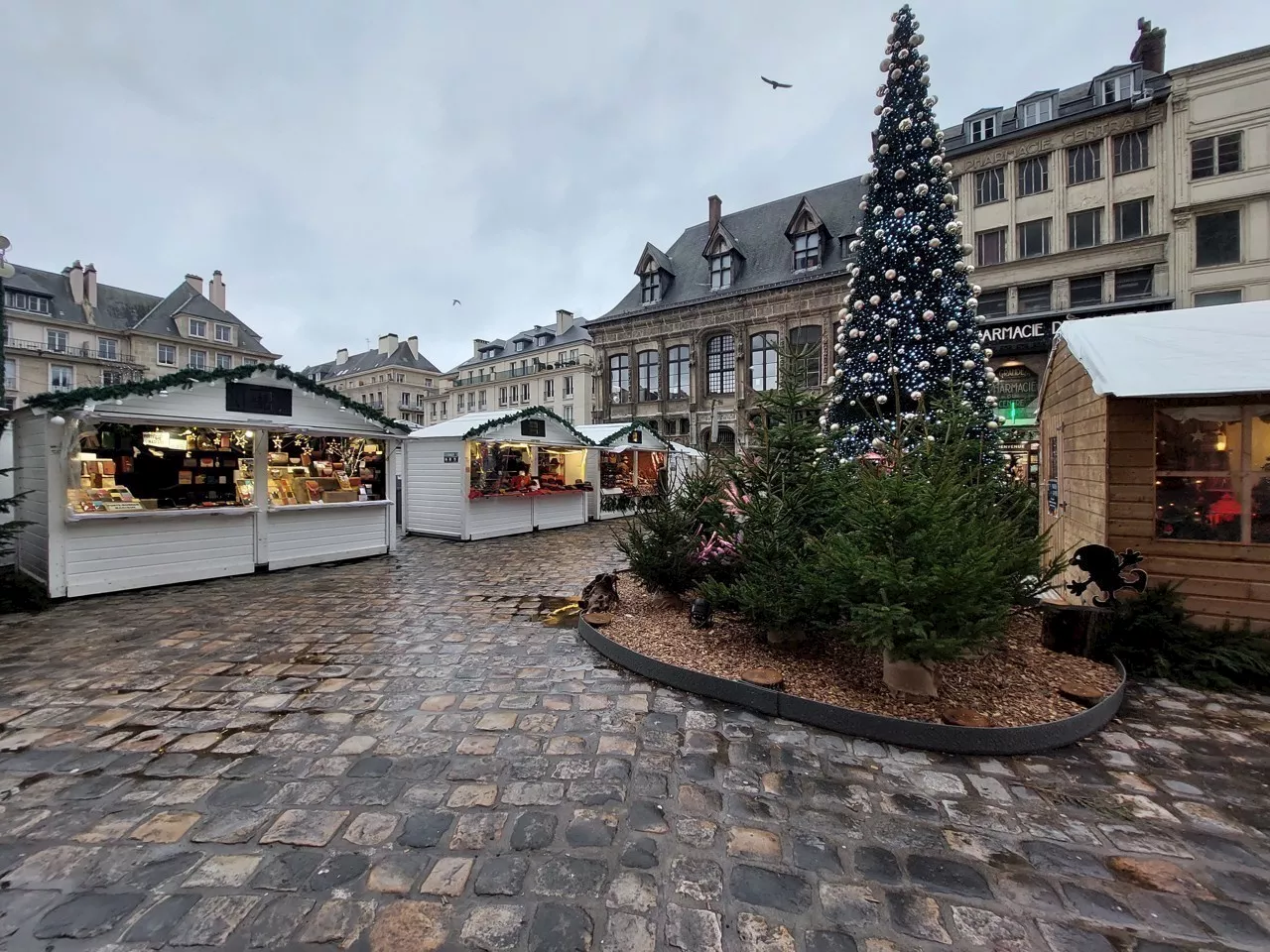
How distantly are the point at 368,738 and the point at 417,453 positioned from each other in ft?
35.3

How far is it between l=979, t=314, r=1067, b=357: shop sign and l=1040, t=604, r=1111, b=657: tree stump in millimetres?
18347

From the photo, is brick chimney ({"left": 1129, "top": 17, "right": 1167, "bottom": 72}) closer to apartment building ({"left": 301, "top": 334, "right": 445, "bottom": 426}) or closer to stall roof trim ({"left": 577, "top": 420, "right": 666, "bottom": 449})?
stall roof trim ({"left": 577, "top": 420, "right": 666, "bottom": 449})

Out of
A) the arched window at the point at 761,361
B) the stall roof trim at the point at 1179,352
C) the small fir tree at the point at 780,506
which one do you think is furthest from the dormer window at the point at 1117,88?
the small fir tree at the point at 780,506

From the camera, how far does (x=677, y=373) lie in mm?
29750

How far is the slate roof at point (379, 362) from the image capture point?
6391 cm

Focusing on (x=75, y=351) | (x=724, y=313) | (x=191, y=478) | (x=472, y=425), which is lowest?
(x=191, y=478)

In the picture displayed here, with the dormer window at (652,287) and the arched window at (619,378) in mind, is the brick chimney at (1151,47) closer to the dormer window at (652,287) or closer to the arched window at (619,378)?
the dormer window at (652,287)

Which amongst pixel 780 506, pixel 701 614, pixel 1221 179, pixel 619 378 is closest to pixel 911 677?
pixel 780 506

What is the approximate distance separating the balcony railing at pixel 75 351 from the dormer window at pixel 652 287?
41.9m

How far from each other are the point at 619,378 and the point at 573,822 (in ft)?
99.7

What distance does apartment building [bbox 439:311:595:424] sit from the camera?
45.9 metres

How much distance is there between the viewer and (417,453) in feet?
43.1

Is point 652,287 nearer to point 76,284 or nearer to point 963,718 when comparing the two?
point 963,718

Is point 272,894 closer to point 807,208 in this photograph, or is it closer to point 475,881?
point 475,881
